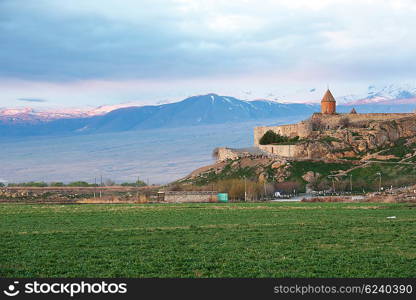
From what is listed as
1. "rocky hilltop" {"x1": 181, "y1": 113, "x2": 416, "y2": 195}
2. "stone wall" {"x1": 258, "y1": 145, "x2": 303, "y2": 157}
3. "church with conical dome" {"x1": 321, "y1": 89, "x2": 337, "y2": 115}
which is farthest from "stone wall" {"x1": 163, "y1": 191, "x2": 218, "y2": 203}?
"church with conical dome" {"x1": 321, "y1": 89, "x2": 337, "y2": 115}

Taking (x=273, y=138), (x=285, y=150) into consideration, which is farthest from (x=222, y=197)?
(x=273, y=138)

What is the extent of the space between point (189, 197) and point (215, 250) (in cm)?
3737

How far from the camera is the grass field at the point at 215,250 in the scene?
13047 millimetres

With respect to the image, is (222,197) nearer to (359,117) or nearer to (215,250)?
(359,117)

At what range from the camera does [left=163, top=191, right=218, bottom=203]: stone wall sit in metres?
52.7

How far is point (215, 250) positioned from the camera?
16.1 metres

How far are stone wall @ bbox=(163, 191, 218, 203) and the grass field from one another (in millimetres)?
27957

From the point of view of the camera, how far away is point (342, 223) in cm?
2373

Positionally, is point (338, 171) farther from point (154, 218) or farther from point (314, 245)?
point (314, 245)

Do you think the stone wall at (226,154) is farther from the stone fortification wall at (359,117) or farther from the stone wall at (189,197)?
the stone wall at (189,197)

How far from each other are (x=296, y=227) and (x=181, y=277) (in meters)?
10.5

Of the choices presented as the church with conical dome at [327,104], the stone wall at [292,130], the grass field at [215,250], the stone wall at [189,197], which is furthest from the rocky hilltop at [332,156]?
the grass field at [215,250]

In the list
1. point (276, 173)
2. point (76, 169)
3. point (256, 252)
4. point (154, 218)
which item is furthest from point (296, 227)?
point (76, 169)

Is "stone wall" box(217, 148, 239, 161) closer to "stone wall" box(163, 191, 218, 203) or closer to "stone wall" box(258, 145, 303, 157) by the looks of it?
"stone wall" box(258, 145, 303, 157)
